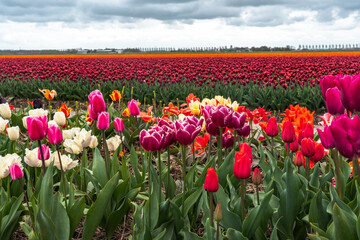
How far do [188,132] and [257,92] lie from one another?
754 cm

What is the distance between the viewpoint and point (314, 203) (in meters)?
1.90

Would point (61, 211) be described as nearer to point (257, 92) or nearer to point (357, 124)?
point (357, 124)

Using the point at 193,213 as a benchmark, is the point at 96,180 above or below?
above

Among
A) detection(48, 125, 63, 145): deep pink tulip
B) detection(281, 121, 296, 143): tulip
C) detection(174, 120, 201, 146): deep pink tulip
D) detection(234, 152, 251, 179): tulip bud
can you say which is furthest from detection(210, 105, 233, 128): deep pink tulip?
detection(48, 125, 63, 145): deep pink tulip

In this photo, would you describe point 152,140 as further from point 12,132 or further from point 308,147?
point 12,132

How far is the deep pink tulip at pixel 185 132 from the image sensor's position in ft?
6.32

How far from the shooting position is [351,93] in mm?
1685

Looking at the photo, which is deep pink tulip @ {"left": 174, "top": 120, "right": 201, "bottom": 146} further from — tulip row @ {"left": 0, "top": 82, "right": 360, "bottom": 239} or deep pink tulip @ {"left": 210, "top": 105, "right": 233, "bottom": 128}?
deep pink tulip @ {"left": 210, "top": 105, "right": 233, "bottom": 128}

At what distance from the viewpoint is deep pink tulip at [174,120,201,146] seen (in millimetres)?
1926

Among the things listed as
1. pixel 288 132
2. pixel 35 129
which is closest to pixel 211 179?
pixel 288 132

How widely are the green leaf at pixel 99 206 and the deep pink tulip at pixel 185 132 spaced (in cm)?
45

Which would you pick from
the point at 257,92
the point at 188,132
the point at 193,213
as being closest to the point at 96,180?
the point at 193,213

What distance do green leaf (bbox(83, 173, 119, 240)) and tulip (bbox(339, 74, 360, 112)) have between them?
1266 mm

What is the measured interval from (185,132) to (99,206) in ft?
2.23
